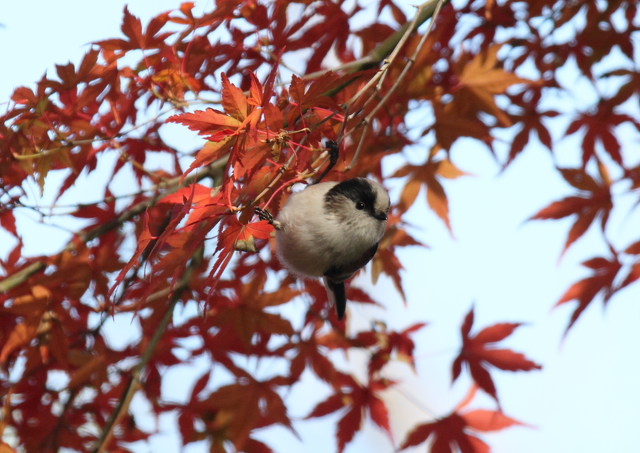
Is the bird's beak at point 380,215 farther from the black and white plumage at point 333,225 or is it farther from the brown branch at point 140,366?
the brown branch at point 140,366

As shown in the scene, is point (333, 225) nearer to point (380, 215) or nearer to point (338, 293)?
point (380, 215)

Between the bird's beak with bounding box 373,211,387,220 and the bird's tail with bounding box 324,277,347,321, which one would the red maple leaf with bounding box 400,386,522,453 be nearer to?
the bird's tail with bounding box 324,277,347,321

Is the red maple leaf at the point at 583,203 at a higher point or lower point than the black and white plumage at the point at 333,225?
higher

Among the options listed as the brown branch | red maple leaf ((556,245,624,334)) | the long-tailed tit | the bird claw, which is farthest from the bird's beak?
red maple leaf ((556,245,624,334))

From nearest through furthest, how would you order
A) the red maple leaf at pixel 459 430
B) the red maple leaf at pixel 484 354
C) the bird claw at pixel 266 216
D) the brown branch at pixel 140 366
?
the bird claw at pixel 266 216 < the brown branch at pixel 140 366 < the red maple leaf at pixel 484 354 < the red maple leaf at pixel 459 430

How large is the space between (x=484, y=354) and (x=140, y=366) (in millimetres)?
965

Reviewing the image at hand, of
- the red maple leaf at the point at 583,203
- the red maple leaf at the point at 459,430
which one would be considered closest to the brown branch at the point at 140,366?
the red maple leaf at the point at 459,430

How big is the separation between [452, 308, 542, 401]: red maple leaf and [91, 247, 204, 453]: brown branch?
82cm

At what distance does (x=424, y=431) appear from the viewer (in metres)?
1.91

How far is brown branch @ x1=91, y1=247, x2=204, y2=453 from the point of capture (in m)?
1.57

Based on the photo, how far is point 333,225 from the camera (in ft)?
4.01

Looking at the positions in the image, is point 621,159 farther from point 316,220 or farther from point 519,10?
point 316,220

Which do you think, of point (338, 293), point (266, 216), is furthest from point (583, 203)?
point (266, 216)

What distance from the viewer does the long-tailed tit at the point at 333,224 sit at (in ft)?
4.01
